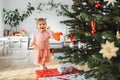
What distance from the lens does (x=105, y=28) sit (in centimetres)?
136

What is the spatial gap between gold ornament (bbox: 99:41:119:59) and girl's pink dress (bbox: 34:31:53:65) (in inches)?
96.5

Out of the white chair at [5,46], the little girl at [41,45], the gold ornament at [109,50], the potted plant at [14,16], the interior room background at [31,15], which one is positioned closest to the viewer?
the gold ornament at [109,50]

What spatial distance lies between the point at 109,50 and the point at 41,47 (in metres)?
2.48

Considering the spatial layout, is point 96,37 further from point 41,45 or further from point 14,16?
point 14,16

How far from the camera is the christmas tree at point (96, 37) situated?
124cm

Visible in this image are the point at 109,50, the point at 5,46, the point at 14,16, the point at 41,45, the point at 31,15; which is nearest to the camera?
the point at 109,50

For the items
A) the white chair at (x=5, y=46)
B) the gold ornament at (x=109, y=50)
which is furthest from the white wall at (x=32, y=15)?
the gold ornament at (x=109, y=50)

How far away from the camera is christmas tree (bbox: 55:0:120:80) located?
124 cm

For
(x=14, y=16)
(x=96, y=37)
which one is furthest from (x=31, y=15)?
(x=96, y=37)

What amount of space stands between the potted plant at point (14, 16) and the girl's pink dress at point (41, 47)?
13.1 ft

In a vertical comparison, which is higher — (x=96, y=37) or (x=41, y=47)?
(x=96, y=37)

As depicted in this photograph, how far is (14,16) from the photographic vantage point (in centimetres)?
743

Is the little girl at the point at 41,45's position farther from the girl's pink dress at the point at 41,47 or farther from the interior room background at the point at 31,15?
the interior room background at the point at 31,15

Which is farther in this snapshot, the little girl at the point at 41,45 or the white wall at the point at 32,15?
the white wall at the point at 32,15
